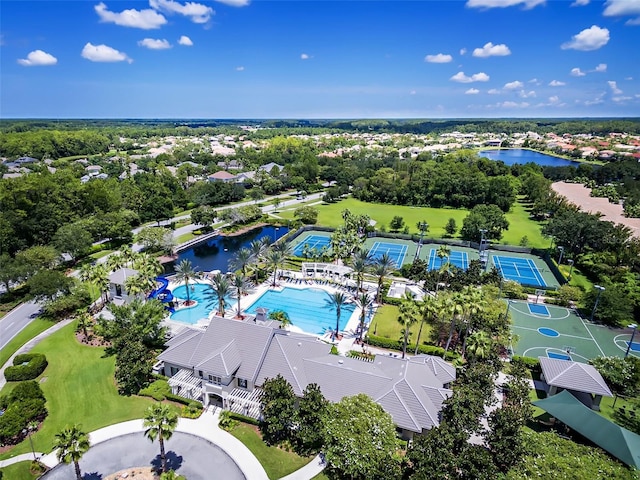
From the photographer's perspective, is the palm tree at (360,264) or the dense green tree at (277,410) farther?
the palm tree at (360,264)

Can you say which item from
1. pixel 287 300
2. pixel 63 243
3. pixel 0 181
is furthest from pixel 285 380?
pixel 0 181

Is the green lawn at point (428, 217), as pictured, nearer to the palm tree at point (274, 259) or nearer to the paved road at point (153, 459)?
the palm tree at point (274, 259)

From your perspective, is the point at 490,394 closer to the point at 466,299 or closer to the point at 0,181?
the point at 466,299

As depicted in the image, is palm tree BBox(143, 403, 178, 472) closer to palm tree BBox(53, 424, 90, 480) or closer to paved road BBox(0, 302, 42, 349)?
palm tree BBox(53, 424, 90, 480)

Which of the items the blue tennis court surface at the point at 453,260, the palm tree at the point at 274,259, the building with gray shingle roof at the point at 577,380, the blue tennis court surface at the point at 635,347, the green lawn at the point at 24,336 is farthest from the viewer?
the blue tennis court surface at the point at 453,260

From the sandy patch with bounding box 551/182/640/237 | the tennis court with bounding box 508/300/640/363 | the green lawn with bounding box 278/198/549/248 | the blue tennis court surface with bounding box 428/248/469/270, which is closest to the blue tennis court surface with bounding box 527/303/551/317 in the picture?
the tennis court with bounding box 508/300/640/363

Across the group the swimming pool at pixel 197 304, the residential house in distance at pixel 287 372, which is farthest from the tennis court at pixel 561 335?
the swimming pool at pixel 197 304

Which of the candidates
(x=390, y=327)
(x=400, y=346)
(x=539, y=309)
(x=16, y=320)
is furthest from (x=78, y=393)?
(x=539, y=309)
